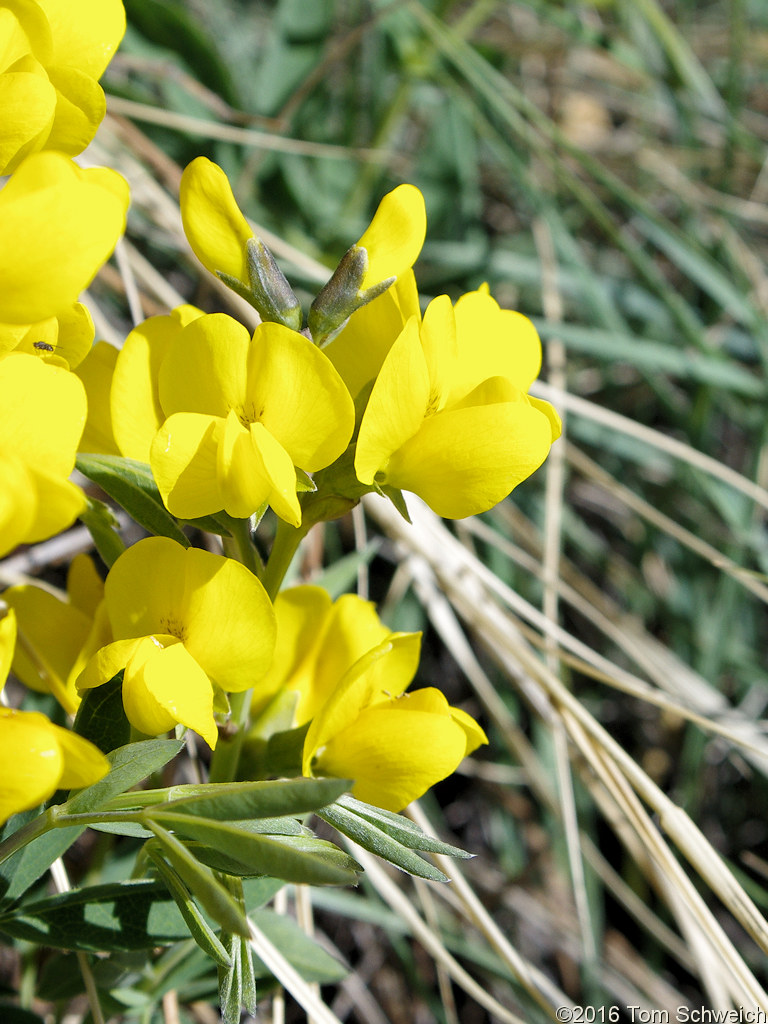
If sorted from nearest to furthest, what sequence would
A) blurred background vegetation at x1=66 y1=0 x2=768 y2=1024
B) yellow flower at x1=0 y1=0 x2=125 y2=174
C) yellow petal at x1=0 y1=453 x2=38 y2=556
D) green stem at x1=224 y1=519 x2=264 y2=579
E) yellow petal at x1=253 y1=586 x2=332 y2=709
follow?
yellow petal at x1=0 y1=453 x2=38 y2=556 < yellow flower at x1=0 y1=0 x2=125 y2=174 < green stem at x1=224 y1=519 x2=264 y2=579 < yellow petal at x1=253 y1=586 x2=332 y2=709 < blurred background vegetation at x1=66 y1=0 x2=768 y2=1024

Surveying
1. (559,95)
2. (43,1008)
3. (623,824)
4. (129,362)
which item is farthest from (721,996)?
(559,95)

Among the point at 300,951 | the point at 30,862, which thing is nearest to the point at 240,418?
the point at 30,862

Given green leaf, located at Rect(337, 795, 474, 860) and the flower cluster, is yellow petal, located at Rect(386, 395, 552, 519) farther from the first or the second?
green leaf, located at Rect(337, 795, 474, 860)

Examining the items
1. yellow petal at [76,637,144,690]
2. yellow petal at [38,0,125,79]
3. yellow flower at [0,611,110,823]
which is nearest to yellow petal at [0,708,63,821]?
yellow flower at [0,611,110,823]

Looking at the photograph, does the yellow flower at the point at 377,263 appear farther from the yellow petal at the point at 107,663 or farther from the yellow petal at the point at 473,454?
the yellow petal at the point at 107,663

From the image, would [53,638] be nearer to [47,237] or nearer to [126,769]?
[126,769]

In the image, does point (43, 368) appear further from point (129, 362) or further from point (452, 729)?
point (452, 729)
